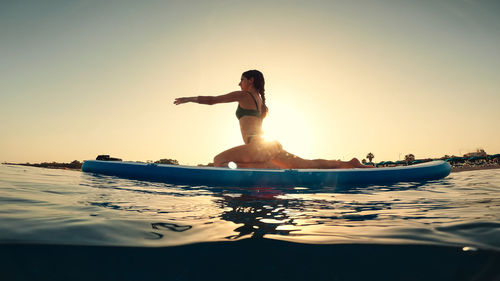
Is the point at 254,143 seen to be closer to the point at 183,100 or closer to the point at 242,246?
the point at 183,100

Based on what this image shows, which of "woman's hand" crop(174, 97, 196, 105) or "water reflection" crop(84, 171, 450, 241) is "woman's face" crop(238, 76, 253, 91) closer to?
"woman's hand" crop(174, 97, 196, 105)

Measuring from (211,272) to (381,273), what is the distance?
713 millimetres

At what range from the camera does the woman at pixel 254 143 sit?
5.28 m

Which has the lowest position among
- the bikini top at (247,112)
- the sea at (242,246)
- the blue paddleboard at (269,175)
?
the sea at (242,246)

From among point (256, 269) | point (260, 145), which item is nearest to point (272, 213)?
point (256, 269)

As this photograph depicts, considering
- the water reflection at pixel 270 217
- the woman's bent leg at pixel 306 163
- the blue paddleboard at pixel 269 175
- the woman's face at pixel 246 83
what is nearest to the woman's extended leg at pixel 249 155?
the woman's bent leg at pixel 306 163

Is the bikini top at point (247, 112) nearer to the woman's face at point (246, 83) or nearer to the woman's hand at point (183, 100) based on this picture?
the woman's face at point (246, 83)

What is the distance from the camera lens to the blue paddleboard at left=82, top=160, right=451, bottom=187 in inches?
176

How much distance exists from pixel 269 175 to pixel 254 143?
1033mm

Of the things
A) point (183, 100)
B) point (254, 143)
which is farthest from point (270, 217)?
point (254, 143)

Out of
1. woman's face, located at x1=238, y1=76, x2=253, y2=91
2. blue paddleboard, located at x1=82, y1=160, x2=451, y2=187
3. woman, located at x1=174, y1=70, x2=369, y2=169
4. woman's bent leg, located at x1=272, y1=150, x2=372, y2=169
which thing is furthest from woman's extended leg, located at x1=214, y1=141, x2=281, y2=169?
woman's face, located at x1=238, y1=76, x2=253, y2=91

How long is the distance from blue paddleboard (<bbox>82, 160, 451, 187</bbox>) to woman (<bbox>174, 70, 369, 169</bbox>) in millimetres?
672

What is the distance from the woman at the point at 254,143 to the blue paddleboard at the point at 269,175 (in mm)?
672

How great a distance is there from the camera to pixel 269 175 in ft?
14.7
